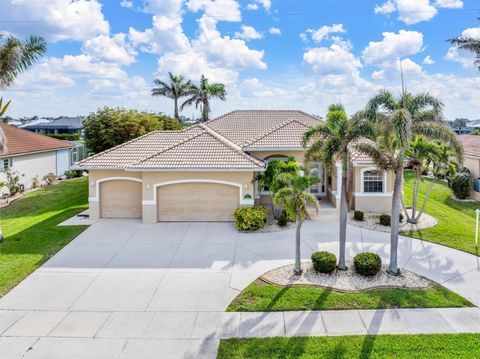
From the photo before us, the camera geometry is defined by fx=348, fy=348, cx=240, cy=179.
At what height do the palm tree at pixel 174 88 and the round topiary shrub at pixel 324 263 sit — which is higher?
the palm tree at pixel 174 88

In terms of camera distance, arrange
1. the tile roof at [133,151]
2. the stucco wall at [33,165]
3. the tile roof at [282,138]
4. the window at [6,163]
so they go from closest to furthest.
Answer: the tile roof at [133,151], the tile roof at [282,138], the window at [6,163], the stucco wall at [33,165]

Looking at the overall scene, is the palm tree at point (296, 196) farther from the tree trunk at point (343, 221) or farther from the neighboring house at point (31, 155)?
the neighboring house at point (31, 155)

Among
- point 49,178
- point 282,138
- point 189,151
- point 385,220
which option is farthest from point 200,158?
point 49,178

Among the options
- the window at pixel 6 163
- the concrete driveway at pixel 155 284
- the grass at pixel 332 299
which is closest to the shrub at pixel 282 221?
the concrete driveway at pixel 155 284

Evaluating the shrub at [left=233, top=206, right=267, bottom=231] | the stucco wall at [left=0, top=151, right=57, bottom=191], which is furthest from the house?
the stucco wall at [left=0, top=151, right=57, bottom=191]

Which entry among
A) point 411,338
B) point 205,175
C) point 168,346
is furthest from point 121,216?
point 411,338

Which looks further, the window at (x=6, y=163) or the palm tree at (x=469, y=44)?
the window at (x=6, y=163)

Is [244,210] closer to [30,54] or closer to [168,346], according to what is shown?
[168,346]
